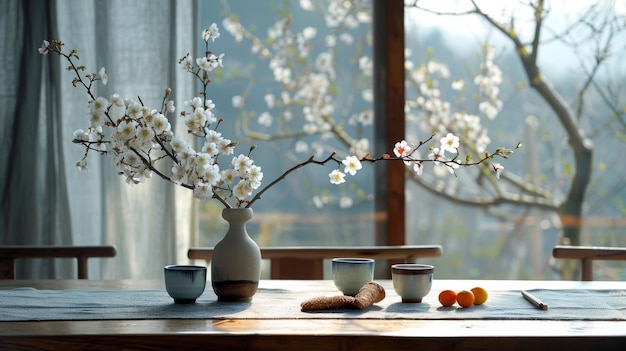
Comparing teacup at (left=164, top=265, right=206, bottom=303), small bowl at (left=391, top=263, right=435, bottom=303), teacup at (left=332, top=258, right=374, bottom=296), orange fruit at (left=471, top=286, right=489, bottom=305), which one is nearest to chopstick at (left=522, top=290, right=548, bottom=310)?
orange fruit at (left=471, top=286, right=489, bottom=305)

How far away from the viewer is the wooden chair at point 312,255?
2.30m

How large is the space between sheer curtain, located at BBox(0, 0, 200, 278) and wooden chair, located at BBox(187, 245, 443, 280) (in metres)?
0.72

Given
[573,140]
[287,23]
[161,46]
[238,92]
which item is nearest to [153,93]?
[161,46]

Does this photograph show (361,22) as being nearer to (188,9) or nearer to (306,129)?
(306,129)

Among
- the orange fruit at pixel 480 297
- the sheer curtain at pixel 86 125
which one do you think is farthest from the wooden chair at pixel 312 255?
the sheer curtain at pixel 86 125

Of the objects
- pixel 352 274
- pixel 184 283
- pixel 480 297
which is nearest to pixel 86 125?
pixel 184 283

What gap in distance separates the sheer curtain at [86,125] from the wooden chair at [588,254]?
4.55 ft

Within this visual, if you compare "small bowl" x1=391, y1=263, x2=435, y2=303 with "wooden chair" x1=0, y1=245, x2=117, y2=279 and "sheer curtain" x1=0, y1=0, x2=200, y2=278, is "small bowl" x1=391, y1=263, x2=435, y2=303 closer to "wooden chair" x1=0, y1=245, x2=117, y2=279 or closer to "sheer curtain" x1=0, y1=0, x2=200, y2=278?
"wooden chair" x1=0, y1=245, x2=117, y2=279

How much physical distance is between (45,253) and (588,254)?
5.03ft

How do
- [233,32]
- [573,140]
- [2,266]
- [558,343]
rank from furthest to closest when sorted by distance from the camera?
[573,140] → [233,32] → [2,266] → [558,343]

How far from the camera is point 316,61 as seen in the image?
10.8ft

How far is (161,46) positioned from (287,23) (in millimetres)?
537

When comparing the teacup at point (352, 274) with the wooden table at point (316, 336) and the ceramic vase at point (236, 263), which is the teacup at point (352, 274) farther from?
the wooden table at point (316, 336)

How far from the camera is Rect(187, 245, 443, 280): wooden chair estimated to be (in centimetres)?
230
